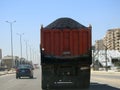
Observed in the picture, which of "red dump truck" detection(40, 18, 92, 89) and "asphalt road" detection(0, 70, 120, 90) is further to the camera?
"asphalt road" detection(0, 70, 120, 90)

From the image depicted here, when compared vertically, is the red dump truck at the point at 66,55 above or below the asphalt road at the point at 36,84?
above

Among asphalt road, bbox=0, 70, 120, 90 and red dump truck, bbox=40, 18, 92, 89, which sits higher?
red dump truck, bbox=40, 18, 92, 89

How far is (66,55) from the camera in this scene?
25828 mm

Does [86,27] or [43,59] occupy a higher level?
[86,27]

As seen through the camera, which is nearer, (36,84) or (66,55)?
(66,55)

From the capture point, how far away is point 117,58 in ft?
456

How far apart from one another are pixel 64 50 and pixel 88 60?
5.32 feet

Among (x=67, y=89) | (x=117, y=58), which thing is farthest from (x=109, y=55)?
(x=67, y=89)

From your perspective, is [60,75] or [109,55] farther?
[109,55]

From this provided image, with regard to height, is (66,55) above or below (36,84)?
above

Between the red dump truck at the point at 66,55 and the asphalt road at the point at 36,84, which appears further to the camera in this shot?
the asphalt road at the point at 36,84

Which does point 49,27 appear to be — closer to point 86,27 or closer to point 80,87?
point 86,27

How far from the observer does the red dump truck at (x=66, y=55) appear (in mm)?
25609

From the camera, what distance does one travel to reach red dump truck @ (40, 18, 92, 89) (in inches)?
1008
